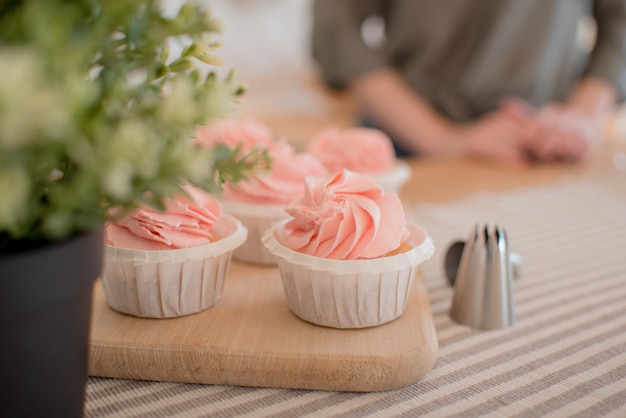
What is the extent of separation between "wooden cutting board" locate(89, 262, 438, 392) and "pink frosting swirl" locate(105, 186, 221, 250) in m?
0.09

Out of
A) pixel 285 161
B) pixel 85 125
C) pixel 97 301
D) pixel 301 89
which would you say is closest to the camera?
pixel 85 125

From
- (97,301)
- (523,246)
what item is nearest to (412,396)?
(97,301)

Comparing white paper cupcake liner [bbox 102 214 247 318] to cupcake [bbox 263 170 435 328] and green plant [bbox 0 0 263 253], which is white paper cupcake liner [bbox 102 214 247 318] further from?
green plant [bbox 0 0 263 253]

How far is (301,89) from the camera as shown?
8.98 ft

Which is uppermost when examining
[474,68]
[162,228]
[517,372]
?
[474,68]

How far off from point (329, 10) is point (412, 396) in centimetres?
145


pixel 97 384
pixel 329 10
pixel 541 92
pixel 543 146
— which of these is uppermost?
pixel 329 10

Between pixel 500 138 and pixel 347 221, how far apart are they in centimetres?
116

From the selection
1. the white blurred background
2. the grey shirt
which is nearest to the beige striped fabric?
the grey shirt

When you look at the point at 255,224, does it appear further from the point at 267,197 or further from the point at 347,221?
the point at 347,221

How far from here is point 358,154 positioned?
1.04 m

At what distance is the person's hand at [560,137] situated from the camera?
5.27ft

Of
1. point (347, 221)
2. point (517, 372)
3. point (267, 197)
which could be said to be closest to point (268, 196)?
point (267, 197)

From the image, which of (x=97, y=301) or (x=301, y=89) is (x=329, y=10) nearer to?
(x=301, y=89)
